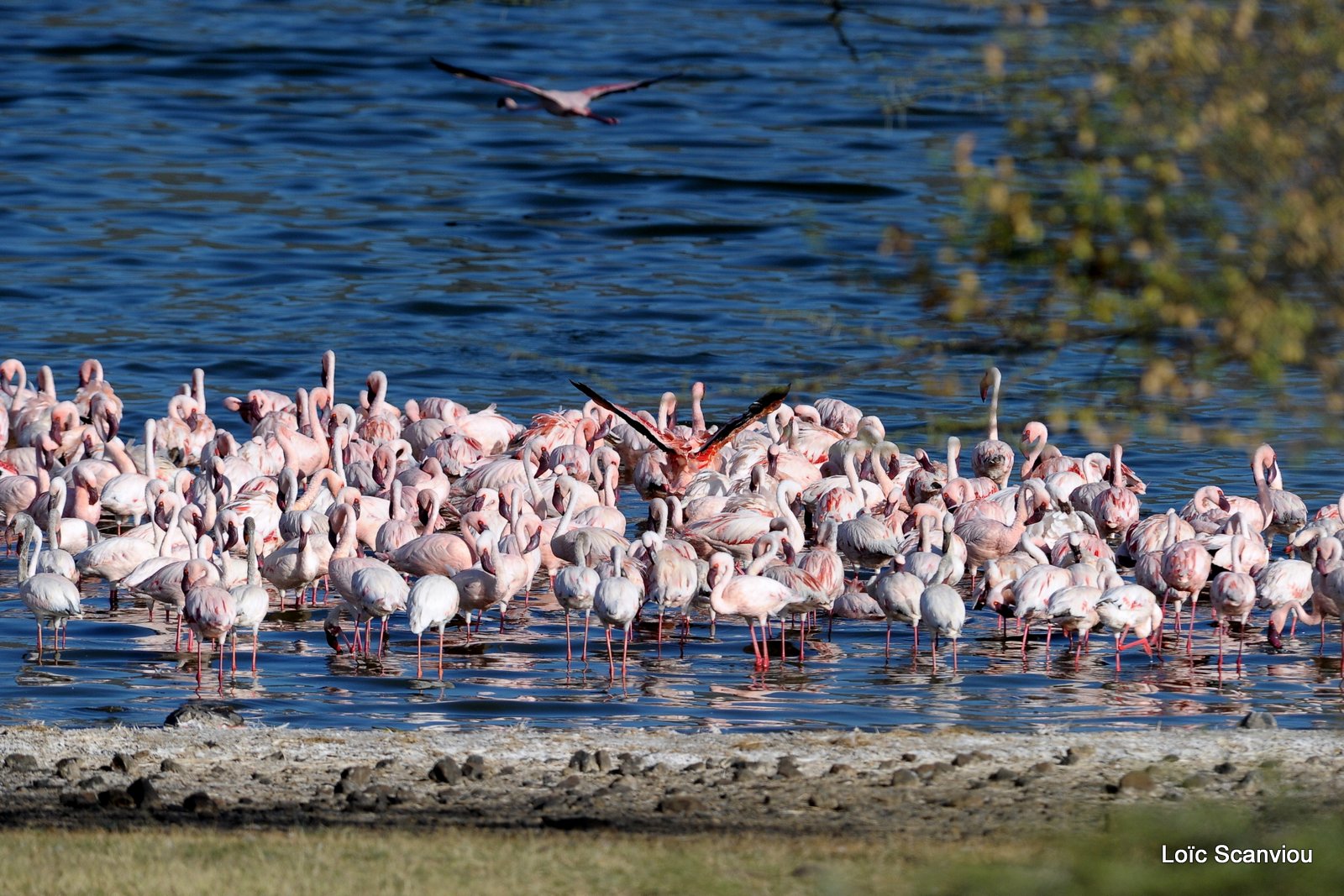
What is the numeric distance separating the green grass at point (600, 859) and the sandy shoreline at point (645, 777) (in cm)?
37

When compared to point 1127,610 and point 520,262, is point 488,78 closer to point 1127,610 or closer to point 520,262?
point 1127,610

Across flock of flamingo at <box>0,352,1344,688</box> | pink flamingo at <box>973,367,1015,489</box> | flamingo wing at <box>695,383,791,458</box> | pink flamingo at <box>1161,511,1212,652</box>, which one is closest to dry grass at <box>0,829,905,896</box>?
flock of flamingo at <box>0,352,1344,688</box>

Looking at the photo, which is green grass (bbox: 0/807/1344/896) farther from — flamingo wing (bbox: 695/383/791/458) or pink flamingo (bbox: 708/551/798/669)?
flamingo wing (bbox: 695/383/791/458)

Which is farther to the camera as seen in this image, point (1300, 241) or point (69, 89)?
point (69, 89)

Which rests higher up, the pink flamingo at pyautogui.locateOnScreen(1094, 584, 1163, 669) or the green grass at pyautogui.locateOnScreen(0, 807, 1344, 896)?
the pink flamingo at pyautogui.locateOnScreen(1094, 584, 1163, 669)

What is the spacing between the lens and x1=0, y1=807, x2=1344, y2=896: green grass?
6973 mm

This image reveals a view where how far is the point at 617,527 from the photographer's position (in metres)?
14.8

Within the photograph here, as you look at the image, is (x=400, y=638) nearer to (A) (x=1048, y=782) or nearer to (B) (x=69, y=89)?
(A) (x=1048, y=782)

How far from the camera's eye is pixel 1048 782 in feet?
29.6

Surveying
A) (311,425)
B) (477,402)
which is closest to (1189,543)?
(311,425)

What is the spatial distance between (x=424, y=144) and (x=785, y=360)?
14653 millimetres

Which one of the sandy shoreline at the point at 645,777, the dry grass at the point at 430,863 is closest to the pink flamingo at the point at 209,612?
the sandy shoreline at the point at 645,777

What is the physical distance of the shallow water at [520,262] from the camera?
38.3 feet

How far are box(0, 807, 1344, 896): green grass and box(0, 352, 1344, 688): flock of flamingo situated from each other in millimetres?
4106
